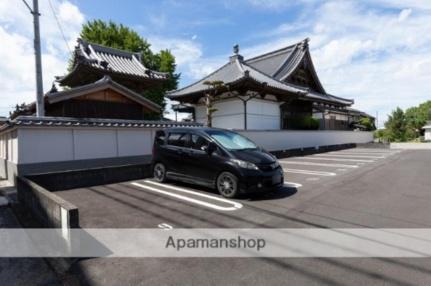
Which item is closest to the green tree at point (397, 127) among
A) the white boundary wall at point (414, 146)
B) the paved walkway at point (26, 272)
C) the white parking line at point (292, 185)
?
the white boundary wall at point (414, 146)

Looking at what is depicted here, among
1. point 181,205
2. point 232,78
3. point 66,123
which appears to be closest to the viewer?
point 181,205

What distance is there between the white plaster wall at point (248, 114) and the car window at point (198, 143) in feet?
27.3

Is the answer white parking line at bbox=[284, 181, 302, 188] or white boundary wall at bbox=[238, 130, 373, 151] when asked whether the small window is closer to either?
white parking line at bbox=[284, 181, 302, 188]

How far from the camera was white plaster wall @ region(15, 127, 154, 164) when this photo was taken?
751cm

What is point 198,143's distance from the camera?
619 centimetres

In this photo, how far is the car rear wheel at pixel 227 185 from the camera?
5.38 m

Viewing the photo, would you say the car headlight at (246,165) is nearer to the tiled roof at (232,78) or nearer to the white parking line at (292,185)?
the white parking line at (292,185)

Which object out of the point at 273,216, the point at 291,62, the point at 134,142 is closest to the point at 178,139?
the point at 273,216

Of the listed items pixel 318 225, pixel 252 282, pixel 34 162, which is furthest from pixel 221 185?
pixel 34 162

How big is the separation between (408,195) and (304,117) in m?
13.2

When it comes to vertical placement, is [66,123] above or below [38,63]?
below

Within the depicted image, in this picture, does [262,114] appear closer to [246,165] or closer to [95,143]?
[95,143]

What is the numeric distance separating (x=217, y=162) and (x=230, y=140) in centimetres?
83

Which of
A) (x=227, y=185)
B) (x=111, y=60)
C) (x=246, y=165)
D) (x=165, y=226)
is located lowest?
(x=165, y=226)
